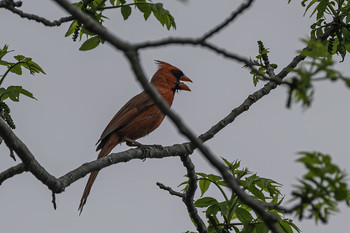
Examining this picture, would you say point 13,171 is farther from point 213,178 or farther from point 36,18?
point 213,178

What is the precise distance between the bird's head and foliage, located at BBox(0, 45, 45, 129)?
276 centimetres

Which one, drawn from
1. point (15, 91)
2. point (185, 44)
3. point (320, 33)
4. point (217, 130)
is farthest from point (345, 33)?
point (185, 44)

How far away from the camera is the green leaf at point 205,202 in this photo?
354 cm

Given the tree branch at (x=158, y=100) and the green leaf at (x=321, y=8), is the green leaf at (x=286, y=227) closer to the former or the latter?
the green leaf at (x=321, y=8)

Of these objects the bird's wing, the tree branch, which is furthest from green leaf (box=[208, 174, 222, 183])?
the bird's wing

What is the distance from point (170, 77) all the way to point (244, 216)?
2927mm

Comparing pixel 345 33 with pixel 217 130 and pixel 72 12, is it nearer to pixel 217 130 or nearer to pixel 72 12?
pixel 217 130

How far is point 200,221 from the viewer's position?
12.5ft

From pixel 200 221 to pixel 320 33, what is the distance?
1.50 m

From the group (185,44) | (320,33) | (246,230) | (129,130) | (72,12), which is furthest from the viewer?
(129,130)

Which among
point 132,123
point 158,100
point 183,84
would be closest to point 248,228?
point 158,100

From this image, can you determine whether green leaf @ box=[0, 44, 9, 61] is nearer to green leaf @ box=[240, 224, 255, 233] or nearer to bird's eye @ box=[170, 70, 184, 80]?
green leaf @ box=[240, 224, 255, 233]

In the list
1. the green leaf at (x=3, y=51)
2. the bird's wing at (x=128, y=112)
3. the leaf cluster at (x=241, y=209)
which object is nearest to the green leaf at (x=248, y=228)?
the leaf cluster at (x=241, y=209)

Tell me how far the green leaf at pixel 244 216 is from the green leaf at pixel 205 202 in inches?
5.7
